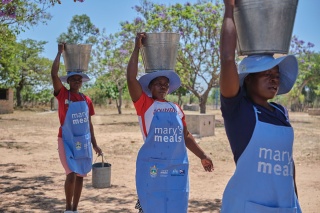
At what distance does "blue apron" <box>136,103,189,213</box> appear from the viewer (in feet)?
8.95

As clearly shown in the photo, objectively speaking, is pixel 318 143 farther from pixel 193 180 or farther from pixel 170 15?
pixel 170 15

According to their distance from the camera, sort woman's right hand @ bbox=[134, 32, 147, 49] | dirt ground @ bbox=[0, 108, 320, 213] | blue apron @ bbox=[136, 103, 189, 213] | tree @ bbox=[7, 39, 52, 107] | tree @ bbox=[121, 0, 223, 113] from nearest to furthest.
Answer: blue apron @ bbox=[136, 103, 189, 213]
woman's right hand @ bbox=[134, 32, 147, 49]
dirt ground @ bbox=[0, 108, 320, 213]
tree @ bbox=[121, 0, 223, 113]
tree @ bbox=[7, 39, 52, 107]

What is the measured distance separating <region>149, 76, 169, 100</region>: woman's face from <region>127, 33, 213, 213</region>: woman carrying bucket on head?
55 millimetres

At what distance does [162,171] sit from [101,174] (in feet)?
9.22

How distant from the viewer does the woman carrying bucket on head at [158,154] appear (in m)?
2.73

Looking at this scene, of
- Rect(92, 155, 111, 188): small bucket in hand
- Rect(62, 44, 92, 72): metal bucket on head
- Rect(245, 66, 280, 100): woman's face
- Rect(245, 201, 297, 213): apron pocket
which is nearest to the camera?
Rect(245, 201, 297, 213): apron pocket

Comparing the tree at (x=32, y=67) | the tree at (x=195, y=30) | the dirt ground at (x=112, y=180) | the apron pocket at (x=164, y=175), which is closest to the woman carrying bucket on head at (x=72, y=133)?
the dirt ground at (x=112, y=180)

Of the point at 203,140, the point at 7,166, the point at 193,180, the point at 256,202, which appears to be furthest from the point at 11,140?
the point at 256,202

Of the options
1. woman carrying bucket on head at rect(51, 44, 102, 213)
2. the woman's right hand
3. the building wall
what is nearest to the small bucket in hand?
woman carrying bucket on head at rect(51, 44, 102, 213)

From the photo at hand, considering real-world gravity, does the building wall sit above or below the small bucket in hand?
above

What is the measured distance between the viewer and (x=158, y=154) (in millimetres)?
2762

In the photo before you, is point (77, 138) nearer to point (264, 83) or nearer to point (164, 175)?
point (164, 175)

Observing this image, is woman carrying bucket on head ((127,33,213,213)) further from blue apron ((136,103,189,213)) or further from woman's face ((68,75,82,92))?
woman's face ((68,75,82,92))

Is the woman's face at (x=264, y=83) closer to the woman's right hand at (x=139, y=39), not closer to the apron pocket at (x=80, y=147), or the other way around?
the woman's right hand at (x=139, y=39)
